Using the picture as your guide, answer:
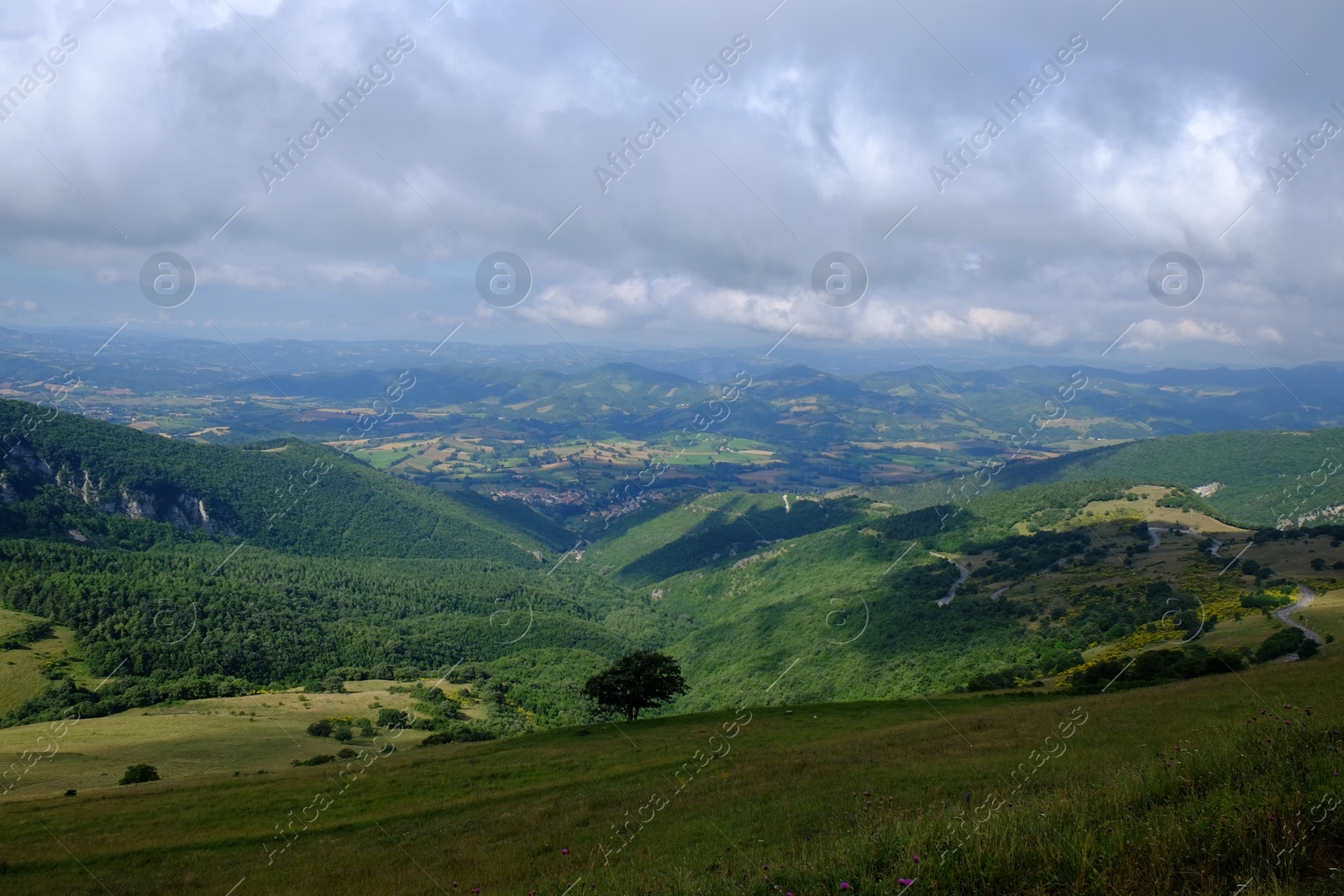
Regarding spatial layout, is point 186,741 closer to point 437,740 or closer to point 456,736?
point 437,740

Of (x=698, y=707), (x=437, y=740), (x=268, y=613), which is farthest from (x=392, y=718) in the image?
(x=268, y=613)

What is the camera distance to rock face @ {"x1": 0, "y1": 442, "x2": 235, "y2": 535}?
168750 mm

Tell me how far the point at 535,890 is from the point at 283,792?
27193 mm

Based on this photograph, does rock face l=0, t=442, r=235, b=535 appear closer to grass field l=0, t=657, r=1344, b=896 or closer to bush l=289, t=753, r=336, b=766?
bush l=289, t=753, r=336, b=766

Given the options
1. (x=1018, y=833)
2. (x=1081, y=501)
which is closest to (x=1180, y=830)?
(x=1018, y=833)

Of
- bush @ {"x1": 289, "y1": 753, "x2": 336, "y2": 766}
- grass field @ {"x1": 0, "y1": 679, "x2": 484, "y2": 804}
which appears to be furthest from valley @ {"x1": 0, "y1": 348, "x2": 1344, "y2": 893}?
bush @ {"x1": 289, "y1": 753, "x2": 336, "y2": 766}

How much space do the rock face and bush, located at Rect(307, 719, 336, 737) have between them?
532 feet

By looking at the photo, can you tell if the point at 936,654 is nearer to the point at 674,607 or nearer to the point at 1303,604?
the point at 1303,604

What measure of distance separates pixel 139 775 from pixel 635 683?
35609 millimetres

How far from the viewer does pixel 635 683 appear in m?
→ 55.1

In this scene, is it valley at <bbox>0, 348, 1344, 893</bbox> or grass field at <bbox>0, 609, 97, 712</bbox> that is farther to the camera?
grass field at <bbox>0, 609, 97, 712</bbox>

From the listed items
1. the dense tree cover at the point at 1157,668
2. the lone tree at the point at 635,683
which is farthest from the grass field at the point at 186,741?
the dense tree cover at the point at 1157,668

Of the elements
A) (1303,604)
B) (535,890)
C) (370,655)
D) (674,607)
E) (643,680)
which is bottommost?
(674,607)

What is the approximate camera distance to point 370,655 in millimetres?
123562
